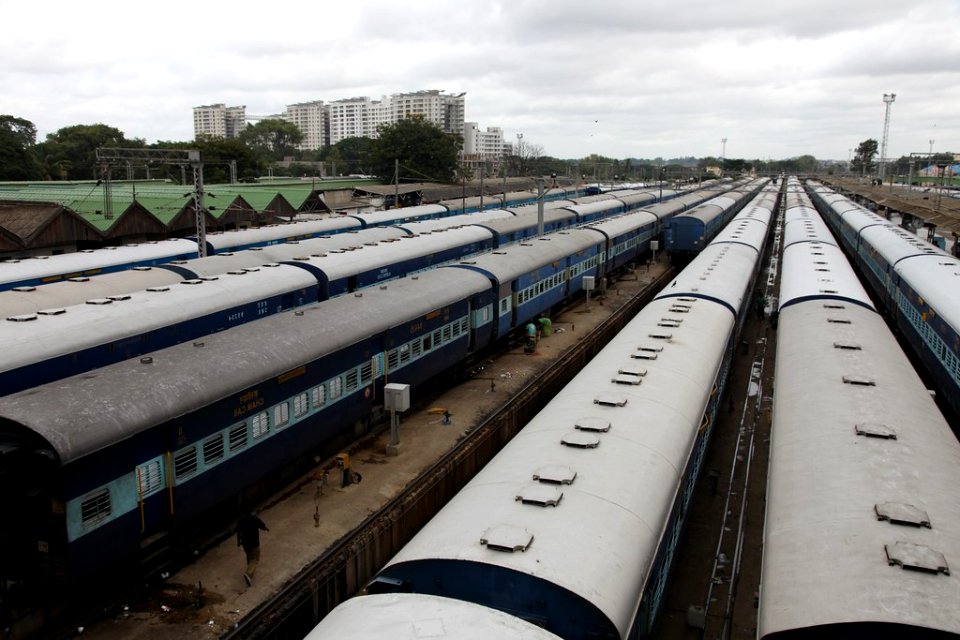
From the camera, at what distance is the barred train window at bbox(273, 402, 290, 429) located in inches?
632

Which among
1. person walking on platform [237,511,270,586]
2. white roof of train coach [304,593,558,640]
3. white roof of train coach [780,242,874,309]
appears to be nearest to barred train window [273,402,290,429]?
person walking on platform [237,511,270,586]

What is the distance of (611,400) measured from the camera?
13.8 m

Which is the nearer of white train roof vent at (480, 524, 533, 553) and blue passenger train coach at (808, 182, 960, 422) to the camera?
white train roof vent at (480, 524, 533, 553)

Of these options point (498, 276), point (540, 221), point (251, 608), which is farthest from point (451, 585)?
point (540, 221)

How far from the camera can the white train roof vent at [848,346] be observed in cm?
1641

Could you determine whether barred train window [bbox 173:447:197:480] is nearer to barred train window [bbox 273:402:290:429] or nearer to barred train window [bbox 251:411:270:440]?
barred train window [bbox 251:411:270:440]

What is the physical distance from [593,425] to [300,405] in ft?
25.0

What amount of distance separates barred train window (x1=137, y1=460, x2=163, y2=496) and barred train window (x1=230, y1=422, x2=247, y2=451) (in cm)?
188

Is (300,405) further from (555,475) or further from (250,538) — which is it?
(555,475)

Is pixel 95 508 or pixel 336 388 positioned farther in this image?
pixel 336 388

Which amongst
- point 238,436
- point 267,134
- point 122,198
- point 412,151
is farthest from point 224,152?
point 267,134

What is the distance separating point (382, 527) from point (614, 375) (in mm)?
5908

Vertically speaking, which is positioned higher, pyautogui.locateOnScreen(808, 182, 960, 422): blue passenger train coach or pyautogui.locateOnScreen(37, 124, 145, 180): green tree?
pyautogui.locateOnScreen(37, 124, 145, 180): green tree

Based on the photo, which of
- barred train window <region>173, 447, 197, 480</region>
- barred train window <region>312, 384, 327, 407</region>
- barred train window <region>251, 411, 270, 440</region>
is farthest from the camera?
barred train window <region>312, 384, 327, 407</region>
